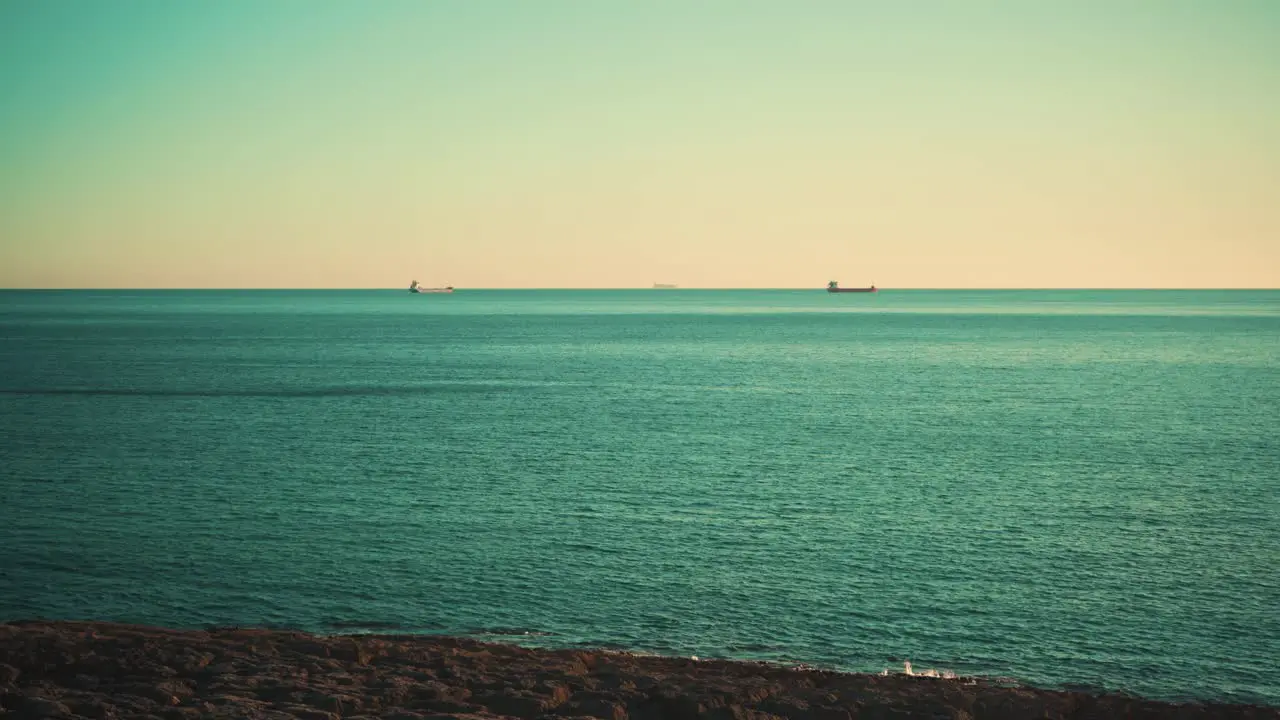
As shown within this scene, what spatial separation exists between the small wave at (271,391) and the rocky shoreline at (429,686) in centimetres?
7057

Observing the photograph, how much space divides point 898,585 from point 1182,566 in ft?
35.5

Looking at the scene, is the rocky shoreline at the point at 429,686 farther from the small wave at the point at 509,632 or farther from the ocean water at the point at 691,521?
the ocean water at the point at 691,521

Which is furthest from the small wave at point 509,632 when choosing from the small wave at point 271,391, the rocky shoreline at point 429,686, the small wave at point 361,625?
the small wave at point 271,391

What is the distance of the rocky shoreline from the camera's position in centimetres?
2130

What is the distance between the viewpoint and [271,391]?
98375 millimetres

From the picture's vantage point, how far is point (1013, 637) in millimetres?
31875

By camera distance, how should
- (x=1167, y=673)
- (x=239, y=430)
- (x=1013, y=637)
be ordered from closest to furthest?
(x=1167, y=673), (x=1013, y=637), (x=239, y=430)

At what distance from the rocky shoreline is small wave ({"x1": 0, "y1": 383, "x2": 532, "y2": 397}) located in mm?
70575

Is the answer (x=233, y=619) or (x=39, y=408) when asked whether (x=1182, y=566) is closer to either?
(x=233, y=619)

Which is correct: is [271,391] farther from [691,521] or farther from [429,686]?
[429,686]

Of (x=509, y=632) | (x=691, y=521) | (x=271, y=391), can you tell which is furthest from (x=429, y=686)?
(x=271, y=391)

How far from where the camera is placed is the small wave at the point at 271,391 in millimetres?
93875

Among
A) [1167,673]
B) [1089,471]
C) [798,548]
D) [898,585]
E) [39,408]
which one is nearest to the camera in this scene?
[1167,673]

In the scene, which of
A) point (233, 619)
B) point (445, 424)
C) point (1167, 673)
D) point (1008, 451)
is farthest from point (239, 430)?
point (1167, 673)
